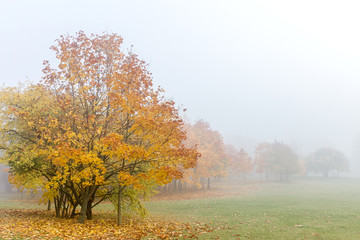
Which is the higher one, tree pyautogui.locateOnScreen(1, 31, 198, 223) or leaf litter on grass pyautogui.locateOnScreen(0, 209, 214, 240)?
tree pyautogui.locateOnScreen(1, 31, 198, 223)

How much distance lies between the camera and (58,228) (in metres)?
13.5

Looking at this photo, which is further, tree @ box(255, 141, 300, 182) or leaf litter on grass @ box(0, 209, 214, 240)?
tree @ box(255, 141, 300, 182)

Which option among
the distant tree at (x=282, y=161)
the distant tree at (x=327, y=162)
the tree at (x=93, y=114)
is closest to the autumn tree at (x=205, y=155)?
the distant tree at (x=282, y=161)

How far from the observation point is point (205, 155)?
4772cm

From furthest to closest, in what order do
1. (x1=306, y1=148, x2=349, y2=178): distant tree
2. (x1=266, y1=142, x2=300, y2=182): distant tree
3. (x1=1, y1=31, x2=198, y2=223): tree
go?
(x1=306, y1=148, x2=349, y2=178): distant tree
(x1=266, y1=142, x2=300, y2=182): distant tree
(x1=1, y1=31, x2=198, y2=223): tree

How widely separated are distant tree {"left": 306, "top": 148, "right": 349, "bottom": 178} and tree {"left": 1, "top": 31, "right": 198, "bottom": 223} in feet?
328

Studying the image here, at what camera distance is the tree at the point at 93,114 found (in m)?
14.4

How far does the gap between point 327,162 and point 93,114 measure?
105m

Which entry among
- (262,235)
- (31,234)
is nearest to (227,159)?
(262,235)

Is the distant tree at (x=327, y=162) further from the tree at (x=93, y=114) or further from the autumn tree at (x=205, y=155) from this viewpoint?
the tree at (x=93, y=114)

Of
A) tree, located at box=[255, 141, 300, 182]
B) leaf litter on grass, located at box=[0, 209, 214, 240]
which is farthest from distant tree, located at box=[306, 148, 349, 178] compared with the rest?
leaf litter on grass, located at box=[0, 209, 214, 240]

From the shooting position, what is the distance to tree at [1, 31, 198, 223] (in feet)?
47.1

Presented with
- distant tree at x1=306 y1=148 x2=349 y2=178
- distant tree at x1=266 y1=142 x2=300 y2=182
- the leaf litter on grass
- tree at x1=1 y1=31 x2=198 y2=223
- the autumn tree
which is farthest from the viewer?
distant tree at x1=306 y1=148 x2=349 y2=178

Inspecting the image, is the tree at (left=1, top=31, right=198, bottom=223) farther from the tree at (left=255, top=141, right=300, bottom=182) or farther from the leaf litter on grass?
the tree at (left=255, top=141, right=300, bottom=182)
